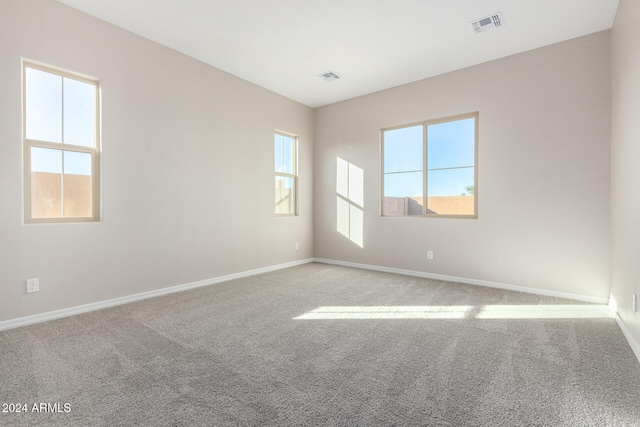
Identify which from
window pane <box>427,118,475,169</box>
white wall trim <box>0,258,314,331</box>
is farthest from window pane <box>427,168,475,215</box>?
white wall trim <box>0,258,314,331</box>

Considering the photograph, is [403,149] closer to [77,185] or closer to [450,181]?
[450,181]

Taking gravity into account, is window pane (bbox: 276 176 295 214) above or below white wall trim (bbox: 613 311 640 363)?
above

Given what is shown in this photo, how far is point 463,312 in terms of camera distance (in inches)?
121

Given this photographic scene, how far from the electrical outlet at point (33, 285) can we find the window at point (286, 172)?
128 inches

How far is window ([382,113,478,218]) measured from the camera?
4312mm

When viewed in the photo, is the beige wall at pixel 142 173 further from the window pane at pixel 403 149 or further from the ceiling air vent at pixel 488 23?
the ceiling air vent at pixel 488 23

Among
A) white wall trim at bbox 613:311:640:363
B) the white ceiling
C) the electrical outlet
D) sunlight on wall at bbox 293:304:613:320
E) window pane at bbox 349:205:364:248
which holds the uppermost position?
the white ceiling

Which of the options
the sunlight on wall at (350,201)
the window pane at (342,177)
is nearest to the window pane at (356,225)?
the sunlight on wall at (350,201)

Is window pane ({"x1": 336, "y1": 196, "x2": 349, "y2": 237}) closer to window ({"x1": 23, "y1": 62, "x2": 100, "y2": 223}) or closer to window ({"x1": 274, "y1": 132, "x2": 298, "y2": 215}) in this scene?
window ({"x1": 274, "y1": 132, "x2": 298, "y2": 215})

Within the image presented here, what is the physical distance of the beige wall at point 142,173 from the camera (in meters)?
A: 2.71

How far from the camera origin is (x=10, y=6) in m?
2.66

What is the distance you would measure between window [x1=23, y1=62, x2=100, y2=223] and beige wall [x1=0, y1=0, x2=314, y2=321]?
11 cm

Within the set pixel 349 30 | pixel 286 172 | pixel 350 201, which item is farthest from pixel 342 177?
pixel 349 30

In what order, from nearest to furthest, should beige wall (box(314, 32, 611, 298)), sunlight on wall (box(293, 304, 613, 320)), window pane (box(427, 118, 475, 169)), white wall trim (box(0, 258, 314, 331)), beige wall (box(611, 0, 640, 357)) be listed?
1. beige wall (box(611, 0, 640, 357))
2. white wall trim (box(0, 258, 314, 331))
3. sunlight on wall (box(293, 304, 613, 320))
4. beige wall (box(314, 32, 611, 298))
5. window pane (box(427, 118, 475, 169))
